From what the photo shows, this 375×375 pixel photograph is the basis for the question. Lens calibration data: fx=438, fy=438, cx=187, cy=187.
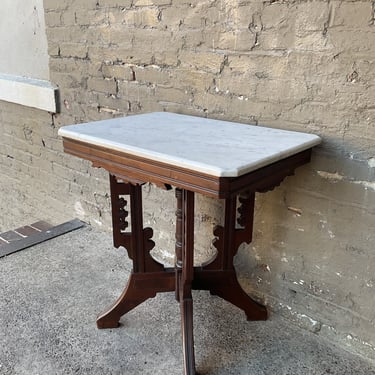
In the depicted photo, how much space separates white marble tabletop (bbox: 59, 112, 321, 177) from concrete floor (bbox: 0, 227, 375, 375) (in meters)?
0.87

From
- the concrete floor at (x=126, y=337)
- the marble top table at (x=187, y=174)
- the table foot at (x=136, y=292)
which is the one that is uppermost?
the marble top table at (x=187, y=174)

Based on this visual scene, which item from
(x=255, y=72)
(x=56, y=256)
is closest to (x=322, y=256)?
(x=255, y=72)

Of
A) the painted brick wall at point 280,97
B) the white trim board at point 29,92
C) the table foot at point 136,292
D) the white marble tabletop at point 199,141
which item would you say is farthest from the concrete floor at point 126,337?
the white trim board at point 29,92

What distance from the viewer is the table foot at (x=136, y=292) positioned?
195 centimetres

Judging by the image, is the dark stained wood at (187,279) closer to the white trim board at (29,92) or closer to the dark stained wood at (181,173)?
the dark stained wood at (181,173)

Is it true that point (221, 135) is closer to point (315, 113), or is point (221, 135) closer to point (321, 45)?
point (315, 113)

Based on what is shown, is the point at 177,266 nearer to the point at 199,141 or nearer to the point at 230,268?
the point at 230,268

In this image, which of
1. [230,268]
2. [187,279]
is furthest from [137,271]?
[230,268]

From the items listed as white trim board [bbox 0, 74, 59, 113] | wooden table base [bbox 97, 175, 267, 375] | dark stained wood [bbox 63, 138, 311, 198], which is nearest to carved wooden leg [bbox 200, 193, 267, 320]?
wooden table base [bbox 97, 175, 267, 375]

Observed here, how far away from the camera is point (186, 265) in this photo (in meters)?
1.76

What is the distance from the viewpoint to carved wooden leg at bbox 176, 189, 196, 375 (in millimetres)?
1653

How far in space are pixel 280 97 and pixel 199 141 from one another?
0.45 meters

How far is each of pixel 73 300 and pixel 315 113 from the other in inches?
56.3

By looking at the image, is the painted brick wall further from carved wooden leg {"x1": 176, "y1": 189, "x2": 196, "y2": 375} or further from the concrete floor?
carved wooden leg {"x1": 176, "y1": 189, "x2": 196, "y2": 375}
